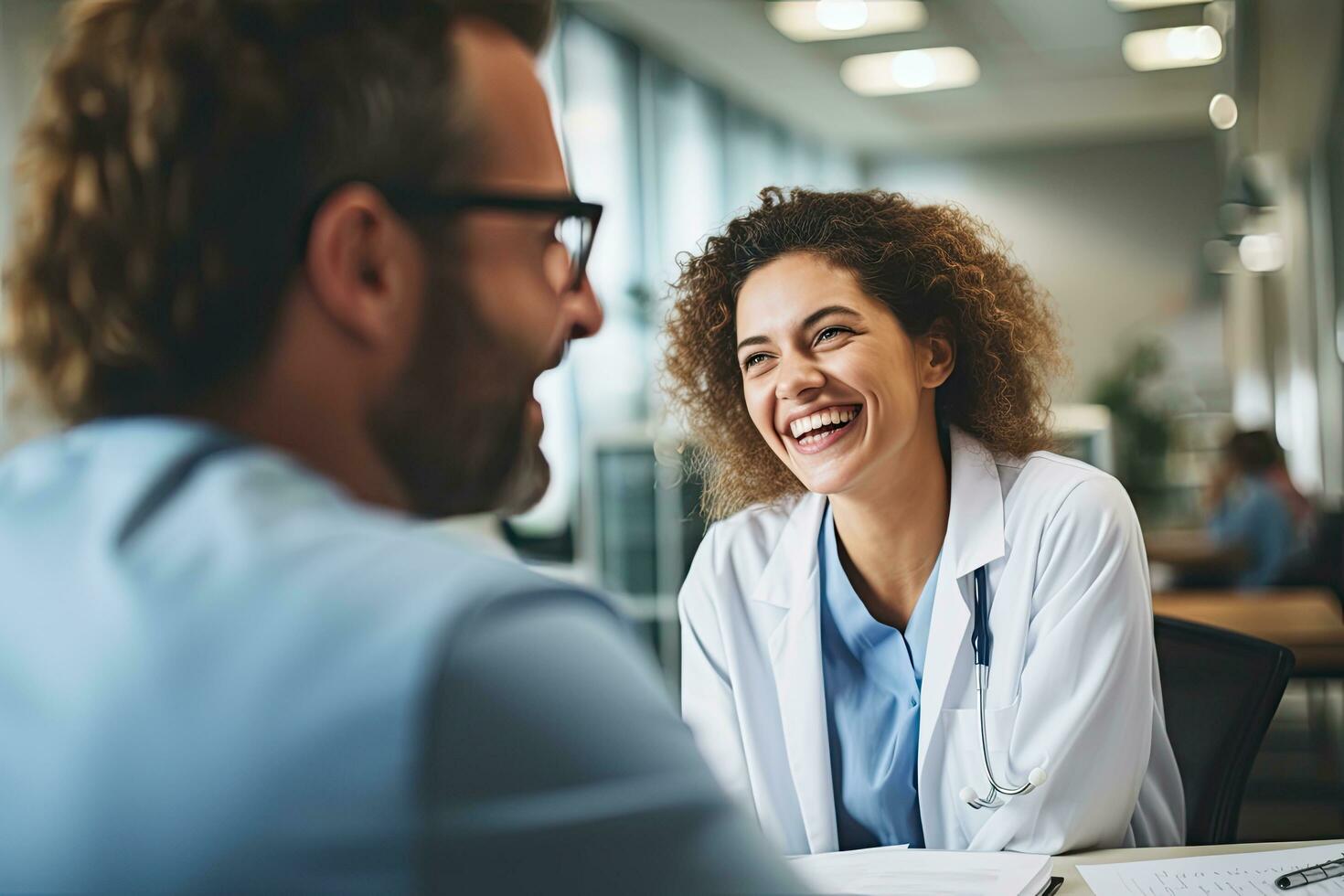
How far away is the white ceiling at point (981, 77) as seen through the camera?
23.4 feet

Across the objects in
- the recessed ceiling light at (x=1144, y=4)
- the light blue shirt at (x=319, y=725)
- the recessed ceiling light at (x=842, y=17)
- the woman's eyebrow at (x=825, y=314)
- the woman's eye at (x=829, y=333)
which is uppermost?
the recessed ceiling light at (x=842, y=17)

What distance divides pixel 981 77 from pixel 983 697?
7620mm

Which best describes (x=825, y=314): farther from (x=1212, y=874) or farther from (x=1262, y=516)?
(x=1262, y=516)

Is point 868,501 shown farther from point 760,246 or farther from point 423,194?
point 423,194

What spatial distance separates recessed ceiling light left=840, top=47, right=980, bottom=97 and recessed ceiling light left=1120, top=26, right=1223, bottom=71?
3.23 feet

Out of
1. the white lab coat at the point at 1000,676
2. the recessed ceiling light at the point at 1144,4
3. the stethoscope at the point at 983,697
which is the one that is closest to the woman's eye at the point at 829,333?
the white lab coat at the point at 1000,676

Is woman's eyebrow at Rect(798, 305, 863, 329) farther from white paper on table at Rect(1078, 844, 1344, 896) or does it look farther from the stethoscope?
white paper on table at Rect(1078, 844, 1344, 896)

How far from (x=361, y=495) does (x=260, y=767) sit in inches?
9.2

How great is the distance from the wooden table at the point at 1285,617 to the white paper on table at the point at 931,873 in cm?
165

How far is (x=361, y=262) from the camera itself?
644 millimetres

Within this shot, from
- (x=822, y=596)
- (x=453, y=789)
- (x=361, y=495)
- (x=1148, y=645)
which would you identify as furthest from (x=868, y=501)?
(x=453, y=789)

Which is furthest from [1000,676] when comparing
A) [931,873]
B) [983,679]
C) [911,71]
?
[911,71]

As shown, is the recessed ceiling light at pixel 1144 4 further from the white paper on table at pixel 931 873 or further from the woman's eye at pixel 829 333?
the white paper on table at pixel 931 873

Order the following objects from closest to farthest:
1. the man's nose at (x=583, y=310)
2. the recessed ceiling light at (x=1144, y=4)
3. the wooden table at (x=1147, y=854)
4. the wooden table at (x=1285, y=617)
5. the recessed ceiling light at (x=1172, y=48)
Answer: the man's nose at (x=583, y=310) < the wooden table at (x=1147, y=854) < the wooden table at (x=1285, y=617) < the recessed ceiling light at (x=1144, y=4) < the recessed ceiling light at (x=1172, y=48)
